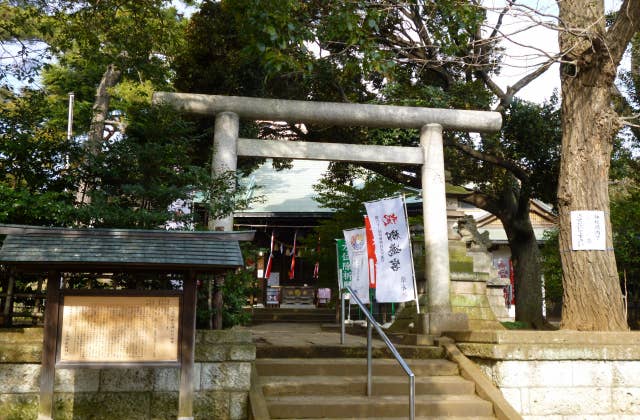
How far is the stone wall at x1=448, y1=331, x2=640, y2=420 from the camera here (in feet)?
22.2

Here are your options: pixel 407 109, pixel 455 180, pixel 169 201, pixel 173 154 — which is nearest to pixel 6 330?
pixel 169 201

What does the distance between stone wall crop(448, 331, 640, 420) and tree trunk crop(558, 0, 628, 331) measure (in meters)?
0.64

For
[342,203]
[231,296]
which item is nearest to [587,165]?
[231,296]

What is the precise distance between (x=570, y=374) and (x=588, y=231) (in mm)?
1911

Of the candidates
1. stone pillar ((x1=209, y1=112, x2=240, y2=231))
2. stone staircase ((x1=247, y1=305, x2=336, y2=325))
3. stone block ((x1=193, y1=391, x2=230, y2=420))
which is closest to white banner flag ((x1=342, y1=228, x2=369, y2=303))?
stone pillar ((x1=209, y1=112, x2=240, y2=231))

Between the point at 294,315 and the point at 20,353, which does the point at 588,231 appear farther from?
the point at 294,315

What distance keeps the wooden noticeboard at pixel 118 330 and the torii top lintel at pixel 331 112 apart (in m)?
3.97

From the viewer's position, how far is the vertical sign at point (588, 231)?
25.0 ft

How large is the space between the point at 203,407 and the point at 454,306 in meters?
5.86

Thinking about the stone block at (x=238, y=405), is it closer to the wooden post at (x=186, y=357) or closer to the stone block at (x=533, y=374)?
the wooden post at (x=186, y=357)

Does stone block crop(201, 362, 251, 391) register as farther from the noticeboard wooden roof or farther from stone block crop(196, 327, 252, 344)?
the noticeboard wooden roof

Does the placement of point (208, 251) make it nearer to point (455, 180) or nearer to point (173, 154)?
point (173, 154)

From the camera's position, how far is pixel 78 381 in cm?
608

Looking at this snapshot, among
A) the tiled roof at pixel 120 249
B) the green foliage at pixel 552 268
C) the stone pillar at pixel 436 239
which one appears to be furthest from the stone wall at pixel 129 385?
the green foliage at pixel 552 268
